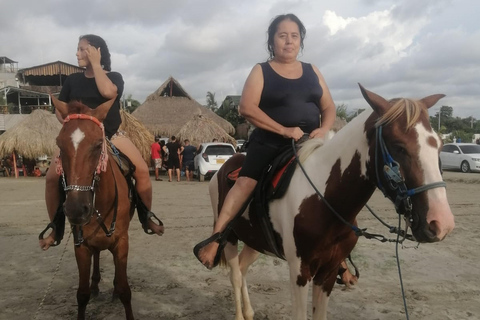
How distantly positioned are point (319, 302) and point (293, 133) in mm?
1293

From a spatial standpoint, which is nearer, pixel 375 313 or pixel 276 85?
pixel 276 85

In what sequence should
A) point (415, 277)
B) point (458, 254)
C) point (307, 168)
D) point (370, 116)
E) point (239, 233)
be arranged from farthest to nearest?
point (458, 254) → point (415, 277) → point (239, 233) → point (307, 168) → point (370, 116)

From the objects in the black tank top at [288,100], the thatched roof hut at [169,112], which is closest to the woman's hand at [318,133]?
the black tank top at [288,100]

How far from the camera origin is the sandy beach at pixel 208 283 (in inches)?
155

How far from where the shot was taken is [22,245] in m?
6.59

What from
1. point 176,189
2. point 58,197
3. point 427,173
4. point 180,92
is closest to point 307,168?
point 427,173

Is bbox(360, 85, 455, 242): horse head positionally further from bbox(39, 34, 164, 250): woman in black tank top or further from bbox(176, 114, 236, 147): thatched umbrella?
bbox(176, 114, 236, 147): thatched umbrella

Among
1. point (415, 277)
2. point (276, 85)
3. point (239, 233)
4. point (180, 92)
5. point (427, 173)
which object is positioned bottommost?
point (415, 277)

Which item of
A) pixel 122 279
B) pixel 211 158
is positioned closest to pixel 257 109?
pixel 122 279

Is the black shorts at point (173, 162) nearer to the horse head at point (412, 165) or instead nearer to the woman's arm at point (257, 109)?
the woman's arm at point (257, 109)

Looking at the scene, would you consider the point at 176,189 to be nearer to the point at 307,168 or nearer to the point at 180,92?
the point at 307,168

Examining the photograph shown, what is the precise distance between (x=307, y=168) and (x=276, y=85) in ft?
2.23

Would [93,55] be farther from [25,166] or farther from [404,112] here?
[25,166]

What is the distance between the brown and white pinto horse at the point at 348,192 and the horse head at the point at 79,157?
1266 millimetres
